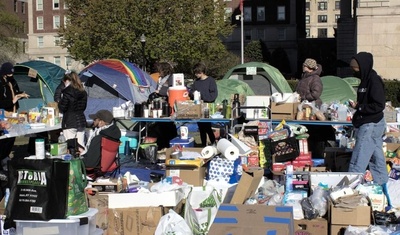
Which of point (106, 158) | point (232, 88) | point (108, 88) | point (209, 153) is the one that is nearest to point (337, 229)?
point (209, 153)

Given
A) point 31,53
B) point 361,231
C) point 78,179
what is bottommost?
point 361,231

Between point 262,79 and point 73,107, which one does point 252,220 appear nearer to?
point 73,107

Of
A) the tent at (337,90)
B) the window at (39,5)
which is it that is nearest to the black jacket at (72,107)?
the tent at (337,90)

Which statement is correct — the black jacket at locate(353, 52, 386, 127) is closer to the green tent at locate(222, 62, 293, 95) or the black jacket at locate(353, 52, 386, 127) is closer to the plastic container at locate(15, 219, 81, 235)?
the plastic container at locate(15, 219, 81, 235)

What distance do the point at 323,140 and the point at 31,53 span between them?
191 ft

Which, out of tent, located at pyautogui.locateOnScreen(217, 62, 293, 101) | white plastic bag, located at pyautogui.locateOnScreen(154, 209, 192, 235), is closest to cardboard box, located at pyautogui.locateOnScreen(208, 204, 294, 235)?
white plastic bag, located at pyautogui.locateOnScreen(154, 209, 192, 235)

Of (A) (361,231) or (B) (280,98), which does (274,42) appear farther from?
(A) (361,231)

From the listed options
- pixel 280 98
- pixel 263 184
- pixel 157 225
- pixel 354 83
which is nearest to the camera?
pixel 157 225

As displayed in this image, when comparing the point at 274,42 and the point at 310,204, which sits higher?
the point at 274,42

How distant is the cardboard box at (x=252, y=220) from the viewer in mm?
4729

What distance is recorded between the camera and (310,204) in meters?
5.57

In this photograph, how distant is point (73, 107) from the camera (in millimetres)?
8703

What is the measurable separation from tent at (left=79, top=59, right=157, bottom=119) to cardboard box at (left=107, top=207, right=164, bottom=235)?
23.1 feet

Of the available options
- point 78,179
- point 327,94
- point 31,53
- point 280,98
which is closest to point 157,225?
point 78,179
